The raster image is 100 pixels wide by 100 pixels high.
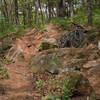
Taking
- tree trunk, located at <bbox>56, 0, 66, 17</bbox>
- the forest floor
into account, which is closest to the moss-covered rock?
the forest floor

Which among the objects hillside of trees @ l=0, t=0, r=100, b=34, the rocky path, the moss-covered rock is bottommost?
the rocky path

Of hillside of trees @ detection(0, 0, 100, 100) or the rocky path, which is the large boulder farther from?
the rocky path

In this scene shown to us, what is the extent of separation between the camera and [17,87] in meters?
5.11

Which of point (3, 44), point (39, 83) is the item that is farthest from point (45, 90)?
point (3, 44)

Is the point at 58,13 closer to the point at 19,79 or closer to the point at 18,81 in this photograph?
the point at 19,79

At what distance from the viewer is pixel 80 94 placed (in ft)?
14.5

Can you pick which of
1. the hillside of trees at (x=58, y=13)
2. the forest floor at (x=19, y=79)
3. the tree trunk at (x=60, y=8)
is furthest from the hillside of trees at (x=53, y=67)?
the tree trunk at (x=60, y=8)

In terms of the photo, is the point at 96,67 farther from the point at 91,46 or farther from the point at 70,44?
the point at 70,44

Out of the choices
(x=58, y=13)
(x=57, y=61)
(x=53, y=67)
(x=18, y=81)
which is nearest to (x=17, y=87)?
(x=18, y=81)

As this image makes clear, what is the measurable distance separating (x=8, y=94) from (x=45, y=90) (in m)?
1.25

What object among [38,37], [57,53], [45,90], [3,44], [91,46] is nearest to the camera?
[45,90]

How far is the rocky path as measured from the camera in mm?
4348

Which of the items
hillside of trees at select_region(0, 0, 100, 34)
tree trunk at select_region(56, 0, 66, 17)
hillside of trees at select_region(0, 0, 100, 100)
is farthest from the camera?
tree trunk at select_region(56, 0, 66, 17)

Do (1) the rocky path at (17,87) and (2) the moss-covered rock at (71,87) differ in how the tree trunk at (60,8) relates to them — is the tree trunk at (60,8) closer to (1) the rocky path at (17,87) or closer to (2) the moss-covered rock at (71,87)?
(1) the rocky path at (17,87)
